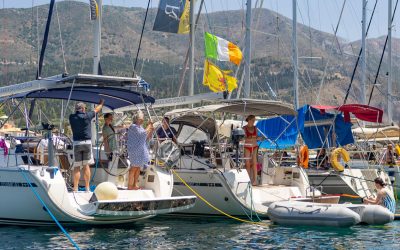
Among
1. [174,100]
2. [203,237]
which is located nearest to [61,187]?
[203,237]

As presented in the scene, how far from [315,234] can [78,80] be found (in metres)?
5.98

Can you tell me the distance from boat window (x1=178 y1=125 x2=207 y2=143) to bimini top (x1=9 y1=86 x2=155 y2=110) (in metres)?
2.66

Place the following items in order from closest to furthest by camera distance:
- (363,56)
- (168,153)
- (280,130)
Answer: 1. (168,153)
2. (280,130)
3. (363,56)

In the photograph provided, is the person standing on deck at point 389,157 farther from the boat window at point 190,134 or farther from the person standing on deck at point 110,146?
the person standing on deck at point 110,146

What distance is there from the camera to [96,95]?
56.0ft

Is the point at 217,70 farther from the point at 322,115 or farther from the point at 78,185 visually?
the point at 78,185

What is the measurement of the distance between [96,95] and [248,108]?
452 centimetres

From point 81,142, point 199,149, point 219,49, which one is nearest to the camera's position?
point 81,142

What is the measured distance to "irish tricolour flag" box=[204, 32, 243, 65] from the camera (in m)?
25.3

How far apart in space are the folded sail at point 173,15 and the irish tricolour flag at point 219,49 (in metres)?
0.86

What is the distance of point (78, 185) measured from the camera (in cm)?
1611

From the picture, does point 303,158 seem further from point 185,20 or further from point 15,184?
point 15,184

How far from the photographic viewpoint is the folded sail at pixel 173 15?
25281 millimetres

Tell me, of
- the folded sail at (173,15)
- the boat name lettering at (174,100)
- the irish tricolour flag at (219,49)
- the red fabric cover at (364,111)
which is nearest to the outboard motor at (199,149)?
the boat name lettering at (174,100)
